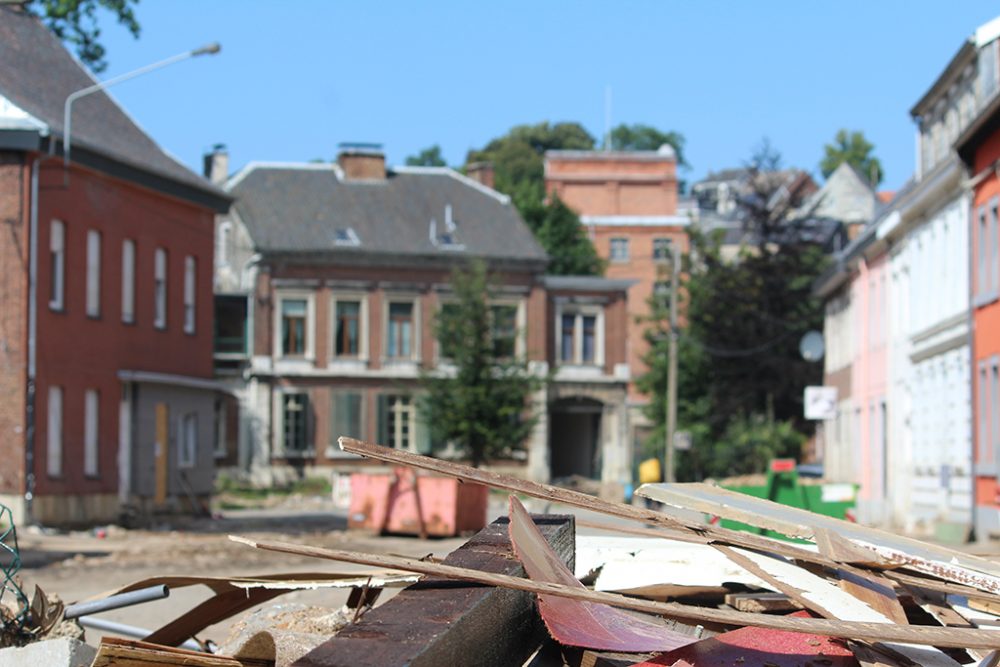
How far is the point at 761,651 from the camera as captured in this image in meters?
4.48

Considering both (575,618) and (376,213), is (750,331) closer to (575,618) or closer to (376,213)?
(376,213)

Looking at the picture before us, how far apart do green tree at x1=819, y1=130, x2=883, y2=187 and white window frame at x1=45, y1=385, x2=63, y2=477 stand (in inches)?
3617

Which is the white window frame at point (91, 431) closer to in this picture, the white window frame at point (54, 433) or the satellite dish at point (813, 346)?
the white window frame at point (54, 433)

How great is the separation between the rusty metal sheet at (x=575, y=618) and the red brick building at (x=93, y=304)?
26252 millimetres

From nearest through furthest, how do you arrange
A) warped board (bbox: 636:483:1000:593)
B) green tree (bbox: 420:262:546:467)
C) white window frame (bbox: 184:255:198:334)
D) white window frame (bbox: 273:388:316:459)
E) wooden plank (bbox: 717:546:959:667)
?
wooden plank (bbox: 717:546:959:667) → warped board (bbox: 636:483:1000:593) → white window frame (bbox: 184:255:198:334) → green tree (bbox: 420:262:546:467) → white window frame (bbox: 273:388:316:459)

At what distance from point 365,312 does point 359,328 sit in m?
0.65

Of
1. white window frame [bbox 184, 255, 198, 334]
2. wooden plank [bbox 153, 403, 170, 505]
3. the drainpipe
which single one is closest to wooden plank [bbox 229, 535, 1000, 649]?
the drainpipe

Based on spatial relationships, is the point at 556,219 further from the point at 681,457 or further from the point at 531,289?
the point at 681,457

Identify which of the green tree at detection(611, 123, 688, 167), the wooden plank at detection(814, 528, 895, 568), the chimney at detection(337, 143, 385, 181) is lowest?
the wooden plank at detection(814, 528, 895, 568)

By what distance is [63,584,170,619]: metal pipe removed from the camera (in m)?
6.62

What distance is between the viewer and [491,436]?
51.7 metres

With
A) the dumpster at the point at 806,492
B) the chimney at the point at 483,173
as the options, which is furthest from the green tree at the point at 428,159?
the dumpster at the point at 806,492

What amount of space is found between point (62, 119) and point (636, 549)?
27.2 metres

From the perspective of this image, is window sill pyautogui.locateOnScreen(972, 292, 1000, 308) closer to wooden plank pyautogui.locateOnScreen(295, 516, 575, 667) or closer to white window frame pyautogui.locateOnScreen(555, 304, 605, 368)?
wooden plank pyautogui.locateOnScreen(295, 516, 575, 667)
